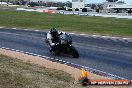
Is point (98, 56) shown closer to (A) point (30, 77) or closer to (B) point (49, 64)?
(B) point (49, 64)

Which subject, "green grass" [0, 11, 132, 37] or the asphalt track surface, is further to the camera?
"green grass" [0, 11, 132, 37]

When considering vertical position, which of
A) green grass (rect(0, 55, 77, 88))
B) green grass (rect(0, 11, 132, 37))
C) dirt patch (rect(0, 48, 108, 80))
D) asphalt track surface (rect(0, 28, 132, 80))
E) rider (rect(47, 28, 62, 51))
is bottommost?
green grass (rect(0, 11, 132, 37))

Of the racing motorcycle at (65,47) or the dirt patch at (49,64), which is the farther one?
the racing motorcycle at (65,47)

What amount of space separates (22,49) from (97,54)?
4777 mm

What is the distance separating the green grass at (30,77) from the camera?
38.1 feet

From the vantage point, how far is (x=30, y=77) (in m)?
12.7

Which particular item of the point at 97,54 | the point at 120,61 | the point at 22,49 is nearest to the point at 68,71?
the point at 120,61

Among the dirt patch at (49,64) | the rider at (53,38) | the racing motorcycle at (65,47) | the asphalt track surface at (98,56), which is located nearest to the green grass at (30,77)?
the dirt patch at (49,64)

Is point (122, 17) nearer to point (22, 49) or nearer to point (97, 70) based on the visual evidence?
point (22, 49)

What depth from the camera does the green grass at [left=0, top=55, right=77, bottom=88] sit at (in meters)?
11.6

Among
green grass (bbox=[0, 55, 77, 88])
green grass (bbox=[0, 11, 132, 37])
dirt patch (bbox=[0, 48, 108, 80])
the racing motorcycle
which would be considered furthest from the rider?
green grass (bbox=[0, 11, 132, 37])

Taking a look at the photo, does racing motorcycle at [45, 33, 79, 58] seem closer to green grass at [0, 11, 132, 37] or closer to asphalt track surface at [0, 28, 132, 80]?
asphalt track surface at [0, 28, 132, 80]

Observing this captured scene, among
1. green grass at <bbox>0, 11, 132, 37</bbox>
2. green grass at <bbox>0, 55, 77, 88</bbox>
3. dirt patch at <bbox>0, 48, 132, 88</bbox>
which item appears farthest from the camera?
green grass at <bbox>0, 11, 132, 37</bbox>

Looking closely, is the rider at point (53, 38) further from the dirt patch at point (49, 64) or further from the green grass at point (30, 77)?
the green grass at point (30, 77)
